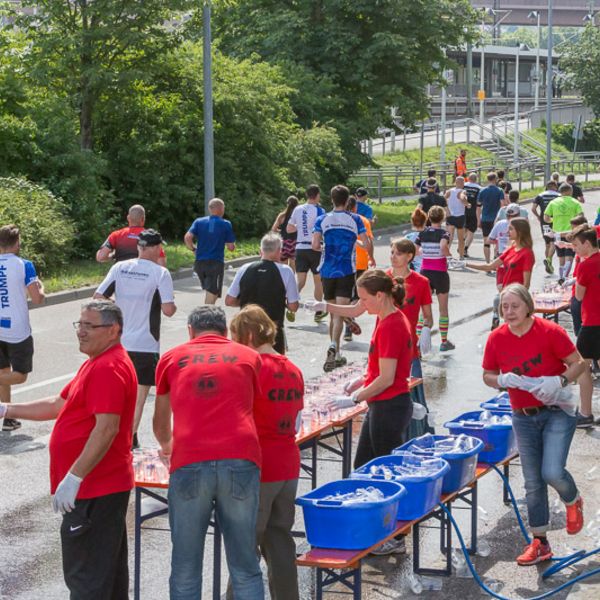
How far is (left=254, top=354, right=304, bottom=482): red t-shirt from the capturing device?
22.0 feet

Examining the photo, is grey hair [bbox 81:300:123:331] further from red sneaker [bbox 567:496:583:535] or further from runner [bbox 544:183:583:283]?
runner [bbox 544:183:583:283]

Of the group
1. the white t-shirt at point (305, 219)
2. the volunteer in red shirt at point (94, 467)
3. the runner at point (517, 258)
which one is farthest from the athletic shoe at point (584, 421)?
the white t-shirt at point (305, 219)

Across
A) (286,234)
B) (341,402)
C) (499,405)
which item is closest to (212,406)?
(341,402)

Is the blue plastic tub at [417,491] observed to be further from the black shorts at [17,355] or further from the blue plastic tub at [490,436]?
the black shorts at [17,355]

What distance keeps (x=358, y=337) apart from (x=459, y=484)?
9.10 metres

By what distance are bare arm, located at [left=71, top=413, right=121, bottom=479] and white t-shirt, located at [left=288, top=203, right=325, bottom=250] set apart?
1256 centimetres

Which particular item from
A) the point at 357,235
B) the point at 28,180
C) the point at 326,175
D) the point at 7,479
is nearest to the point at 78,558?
the point at 7,479

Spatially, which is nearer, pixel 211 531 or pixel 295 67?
pixel 211 531

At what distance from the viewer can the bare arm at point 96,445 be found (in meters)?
6.15

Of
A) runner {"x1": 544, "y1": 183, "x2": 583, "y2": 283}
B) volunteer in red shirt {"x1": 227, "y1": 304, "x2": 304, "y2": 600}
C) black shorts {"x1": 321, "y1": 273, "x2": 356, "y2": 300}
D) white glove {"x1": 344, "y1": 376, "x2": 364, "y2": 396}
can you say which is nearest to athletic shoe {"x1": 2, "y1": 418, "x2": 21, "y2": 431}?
white glove {"x1": 344, "y1": 376, "x2": 364, "y2": 396}

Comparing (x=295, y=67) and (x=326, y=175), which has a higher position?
(x=295, y=67)

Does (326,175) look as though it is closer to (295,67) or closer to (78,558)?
(295,67)

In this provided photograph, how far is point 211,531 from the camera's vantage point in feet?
28.5

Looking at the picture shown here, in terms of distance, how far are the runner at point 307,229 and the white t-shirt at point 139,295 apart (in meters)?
7.56
